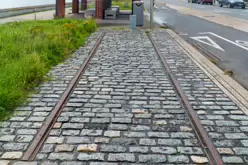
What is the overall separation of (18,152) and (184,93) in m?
3.38

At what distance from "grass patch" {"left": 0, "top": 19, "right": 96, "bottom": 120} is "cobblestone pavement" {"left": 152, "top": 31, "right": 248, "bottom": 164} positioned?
3167 millimetres

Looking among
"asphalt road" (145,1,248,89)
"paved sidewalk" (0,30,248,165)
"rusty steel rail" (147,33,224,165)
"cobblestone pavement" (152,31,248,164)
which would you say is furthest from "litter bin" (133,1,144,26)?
"rusty steel rail" (147,33,224,165)

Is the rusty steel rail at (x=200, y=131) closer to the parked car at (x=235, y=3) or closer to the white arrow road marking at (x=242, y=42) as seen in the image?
the white arrow road marking at (x=242, y=42)

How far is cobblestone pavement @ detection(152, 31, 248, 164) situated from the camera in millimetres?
3756

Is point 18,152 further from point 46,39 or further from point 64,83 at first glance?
point 46,39

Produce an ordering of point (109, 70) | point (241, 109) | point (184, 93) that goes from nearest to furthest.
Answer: point (241, 109) → point (184, 93) → point (109, 70)

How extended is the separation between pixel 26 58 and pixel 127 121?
3.70 meters

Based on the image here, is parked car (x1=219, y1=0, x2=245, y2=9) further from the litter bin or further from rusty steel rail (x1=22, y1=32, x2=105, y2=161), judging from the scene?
rusty steel rail (x1=22, y1=32, x2=105, y2=161)

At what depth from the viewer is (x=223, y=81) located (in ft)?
22.0

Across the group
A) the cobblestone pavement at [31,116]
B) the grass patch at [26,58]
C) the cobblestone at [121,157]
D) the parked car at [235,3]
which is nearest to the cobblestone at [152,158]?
the cobblestone at [121,157]

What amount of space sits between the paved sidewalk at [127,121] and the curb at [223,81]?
146mm

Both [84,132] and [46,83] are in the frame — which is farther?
[46,83]

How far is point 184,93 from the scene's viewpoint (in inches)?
228

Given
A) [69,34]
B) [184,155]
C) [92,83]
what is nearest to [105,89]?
[92,83]
